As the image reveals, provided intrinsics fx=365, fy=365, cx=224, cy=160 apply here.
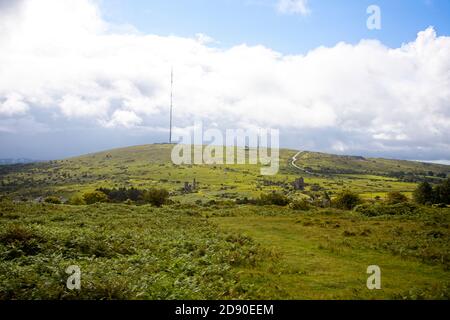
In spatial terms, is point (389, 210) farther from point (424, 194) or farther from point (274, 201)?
point (424, 194)

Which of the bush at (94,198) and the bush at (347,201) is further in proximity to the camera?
the bush at (347,201)

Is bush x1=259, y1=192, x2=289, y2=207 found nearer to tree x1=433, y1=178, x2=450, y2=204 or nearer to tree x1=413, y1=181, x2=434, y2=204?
tree x1=413, y1=181, x2=434, y2=204

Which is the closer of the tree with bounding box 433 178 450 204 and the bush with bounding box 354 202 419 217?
the bush with bounding box 354 202 419 217

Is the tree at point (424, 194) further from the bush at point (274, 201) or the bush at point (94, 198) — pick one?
the bush at point (94, 198)

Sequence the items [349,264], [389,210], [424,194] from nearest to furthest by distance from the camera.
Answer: [349,264], [389,210], [424,194]

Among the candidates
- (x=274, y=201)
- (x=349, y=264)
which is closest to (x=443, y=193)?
(x=274, y=201)

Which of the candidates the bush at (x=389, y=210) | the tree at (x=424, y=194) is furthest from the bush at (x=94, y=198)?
the tree at (x=424, y=194)

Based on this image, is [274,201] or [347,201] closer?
[274,201]

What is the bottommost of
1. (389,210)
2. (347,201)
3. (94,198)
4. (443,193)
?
(347,201)

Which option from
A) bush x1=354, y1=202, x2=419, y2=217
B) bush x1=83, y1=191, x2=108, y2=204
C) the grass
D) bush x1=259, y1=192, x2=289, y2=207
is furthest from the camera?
bush x1=83, y1=191, x2=108, y2=204

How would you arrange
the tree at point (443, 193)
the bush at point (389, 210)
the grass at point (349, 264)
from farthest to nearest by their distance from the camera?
1. the tree at point (443, 193)
2. the bush at point (389, 210)
3. the grass at point (349, 264)

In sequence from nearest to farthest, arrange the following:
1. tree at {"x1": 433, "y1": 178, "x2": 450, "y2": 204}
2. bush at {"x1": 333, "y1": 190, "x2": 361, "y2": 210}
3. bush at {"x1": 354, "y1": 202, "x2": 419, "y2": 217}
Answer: bush at {"x1": 354, "y1": 202, "x2": 419, "y2": 217} < bush at {"x1": 333, "y1": 190, "x2": 361, "y2": 210} < tree at {"x1": 433, "y1": 178, "x2": 450, "y2": 204}

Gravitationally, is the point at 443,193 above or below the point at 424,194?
above

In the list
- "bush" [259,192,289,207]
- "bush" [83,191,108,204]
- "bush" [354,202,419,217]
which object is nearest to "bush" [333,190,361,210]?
"bush" [259,192,289,207]
